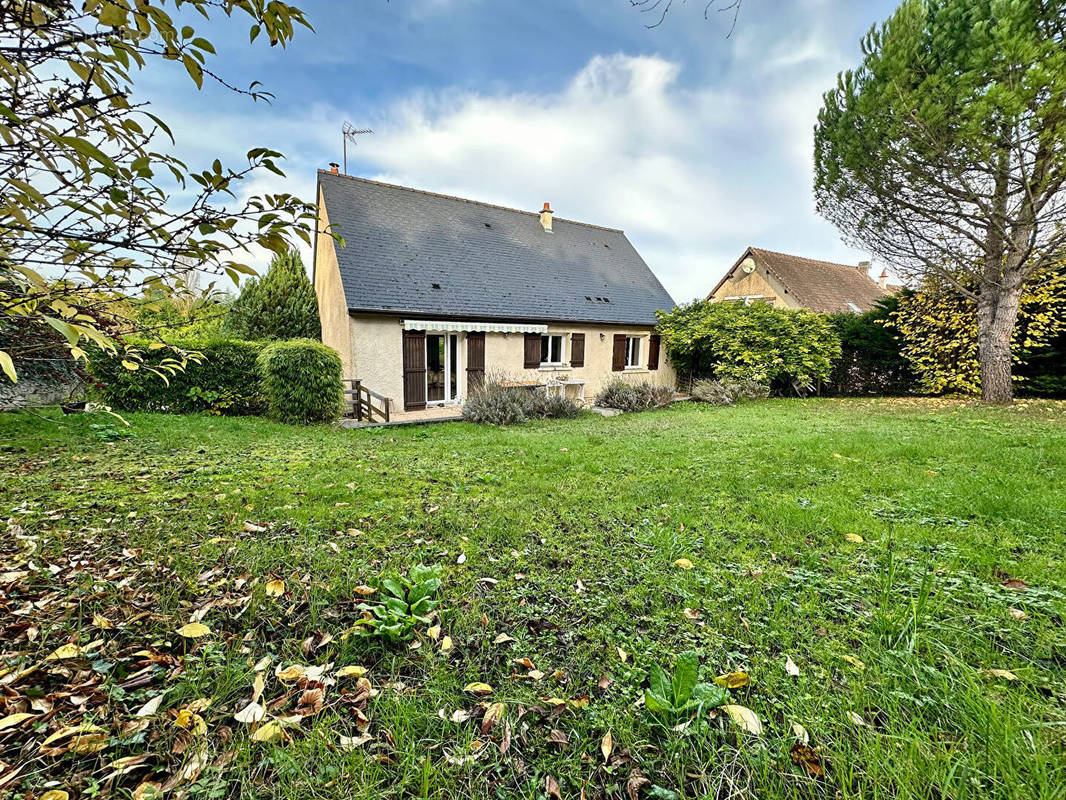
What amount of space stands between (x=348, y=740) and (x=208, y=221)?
1950 millimetres

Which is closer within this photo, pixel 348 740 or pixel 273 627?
pixel 348 740

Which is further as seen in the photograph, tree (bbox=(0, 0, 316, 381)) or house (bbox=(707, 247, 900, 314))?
house (bbox=(707, 247, 900, 314))

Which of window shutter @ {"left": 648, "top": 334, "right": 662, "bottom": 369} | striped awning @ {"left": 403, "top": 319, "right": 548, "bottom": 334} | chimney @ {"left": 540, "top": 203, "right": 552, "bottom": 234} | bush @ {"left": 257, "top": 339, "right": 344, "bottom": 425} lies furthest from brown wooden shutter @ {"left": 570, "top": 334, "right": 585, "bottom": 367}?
bush @ {"left": 257, "top": 339, "right": 344, "bottom": 425}

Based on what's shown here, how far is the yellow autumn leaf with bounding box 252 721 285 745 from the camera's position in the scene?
1.57 meters

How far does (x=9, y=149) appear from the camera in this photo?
1.51 meters

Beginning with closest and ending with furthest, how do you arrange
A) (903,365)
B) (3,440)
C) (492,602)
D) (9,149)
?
(9,149)
(492,602)
(3,440)
(903,365)

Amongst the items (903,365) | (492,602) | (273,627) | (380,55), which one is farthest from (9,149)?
(903,365)

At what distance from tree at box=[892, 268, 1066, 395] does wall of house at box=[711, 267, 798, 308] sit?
817 centimetres

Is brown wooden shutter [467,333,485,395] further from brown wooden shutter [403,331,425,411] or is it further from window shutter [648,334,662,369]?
window shutter [648,334,662,369]

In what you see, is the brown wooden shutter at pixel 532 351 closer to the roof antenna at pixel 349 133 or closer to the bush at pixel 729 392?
the bush at pixel 729 392

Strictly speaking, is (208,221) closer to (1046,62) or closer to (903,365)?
(1046,62)

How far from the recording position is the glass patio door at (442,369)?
13.6 m

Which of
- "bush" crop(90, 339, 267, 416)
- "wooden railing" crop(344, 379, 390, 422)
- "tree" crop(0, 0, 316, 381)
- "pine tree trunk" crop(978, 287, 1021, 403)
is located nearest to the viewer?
"tree" crop(0, 0, 316, 381)

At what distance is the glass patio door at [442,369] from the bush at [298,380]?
3.90 m
